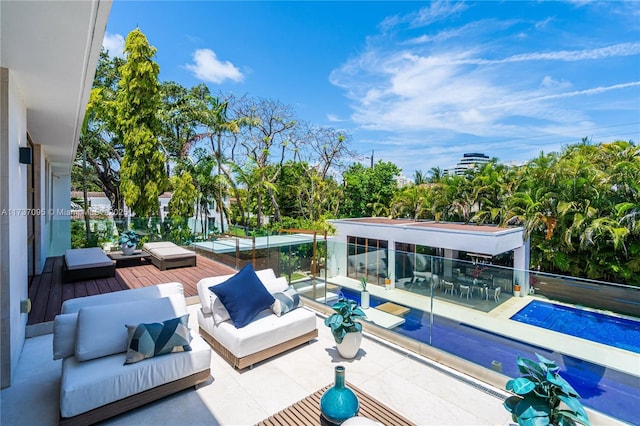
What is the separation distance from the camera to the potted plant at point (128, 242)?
25.3ft

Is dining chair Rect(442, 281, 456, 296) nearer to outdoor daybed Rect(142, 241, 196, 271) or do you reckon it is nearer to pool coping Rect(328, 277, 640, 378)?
pool coping Rect(328, 277, 640, 378)

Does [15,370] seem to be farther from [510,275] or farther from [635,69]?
[635,69]

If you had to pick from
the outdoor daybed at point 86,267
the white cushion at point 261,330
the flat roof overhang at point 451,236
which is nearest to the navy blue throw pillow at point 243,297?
the white cushion at point 261,330

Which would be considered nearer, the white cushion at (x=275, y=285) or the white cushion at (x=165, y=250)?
the white cushion at (x=275, y=285)

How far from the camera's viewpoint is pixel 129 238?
307 inches

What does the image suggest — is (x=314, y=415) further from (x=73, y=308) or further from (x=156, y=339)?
(x=73, y=308)

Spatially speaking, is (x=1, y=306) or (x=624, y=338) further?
(x=624, y=338)

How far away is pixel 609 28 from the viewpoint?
17281mm

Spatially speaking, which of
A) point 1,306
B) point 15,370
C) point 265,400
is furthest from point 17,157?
point 265,400

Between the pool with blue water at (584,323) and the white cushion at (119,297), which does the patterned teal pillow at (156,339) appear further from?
the pool with blue water at (584,323)

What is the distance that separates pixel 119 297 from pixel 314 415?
240cm

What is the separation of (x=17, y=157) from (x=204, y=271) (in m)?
4.26

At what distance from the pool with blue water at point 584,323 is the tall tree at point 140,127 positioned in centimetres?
1155

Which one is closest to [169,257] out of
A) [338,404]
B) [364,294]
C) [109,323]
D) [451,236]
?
[364,294]
